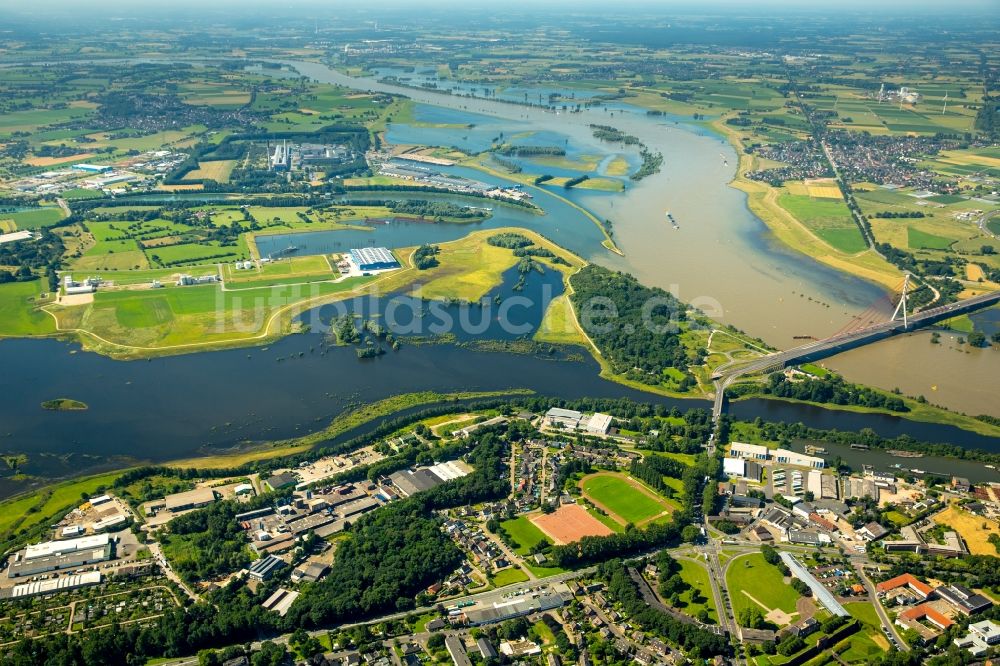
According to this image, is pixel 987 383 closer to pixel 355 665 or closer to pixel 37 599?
pixel 355 665

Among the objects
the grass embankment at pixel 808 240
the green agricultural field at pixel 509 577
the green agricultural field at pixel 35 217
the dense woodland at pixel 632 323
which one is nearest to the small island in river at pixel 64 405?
the green agricultural field at pixel 509 577

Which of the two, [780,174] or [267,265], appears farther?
[780,174]

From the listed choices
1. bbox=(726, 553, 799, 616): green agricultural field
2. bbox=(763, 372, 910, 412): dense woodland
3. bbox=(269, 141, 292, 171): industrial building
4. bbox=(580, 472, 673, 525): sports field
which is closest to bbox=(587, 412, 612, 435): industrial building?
bbox=(580, 472, 673, 525): sports field

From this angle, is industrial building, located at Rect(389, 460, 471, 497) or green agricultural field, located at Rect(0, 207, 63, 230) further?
green agricultural field, located at Rect(0, 207, 63, 230)

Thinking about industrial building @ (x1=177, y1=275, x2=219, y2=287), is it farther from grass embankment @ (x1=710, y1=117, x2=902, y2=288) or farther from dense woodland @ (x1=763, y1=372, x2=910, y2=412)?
grass embankment @ (x1=710, y1=117, x2=902, y2=288)

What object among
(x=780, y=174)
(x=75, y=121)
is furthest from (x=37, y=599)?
(x=75, y=121)

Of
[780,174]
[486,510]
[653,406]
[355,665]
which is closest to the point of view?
[355,665]

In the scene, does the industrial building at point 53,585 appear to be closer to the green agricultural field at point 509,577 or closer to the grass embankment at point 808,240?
the green agricultural field at point 509,577
